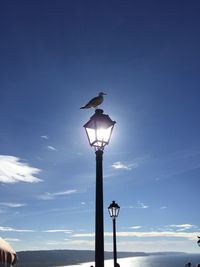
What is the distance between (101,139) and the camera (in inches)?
261

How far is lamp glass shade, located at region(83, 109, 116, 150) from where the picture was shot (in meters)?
6.64

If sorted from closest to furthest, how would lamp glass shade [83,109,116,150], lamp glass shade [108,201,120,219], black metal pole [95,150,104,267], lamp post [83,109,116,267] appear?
black metal pole [95,150,104,267] < lamp post [83,109,116,267] < lamp glass shade [83,109,116,150] < lamp glass shade [108,201,120,219]

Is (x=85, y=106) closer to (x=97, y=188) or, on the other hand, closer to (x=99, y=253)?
(x=97, y=188)

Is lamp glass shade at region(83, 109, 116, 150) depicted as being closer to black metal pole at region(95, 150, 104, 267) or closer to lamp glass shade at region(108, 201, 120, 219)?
black metal pole at region(95, 150, 104, 267)

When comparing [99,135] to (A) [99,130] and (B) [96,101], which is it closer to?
(A) [99,130]

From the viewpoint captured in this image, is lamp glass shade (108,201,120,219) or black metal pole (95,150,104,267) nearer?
black metal pole (95,150,104,267)

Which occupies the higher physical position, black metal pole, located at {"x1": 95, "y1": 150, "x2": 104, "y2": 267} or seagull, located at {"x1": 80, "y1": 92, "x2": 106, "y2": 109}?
seagull, located at {"x1": 80, "y1": 92, "x2": 106, "y2": 109}

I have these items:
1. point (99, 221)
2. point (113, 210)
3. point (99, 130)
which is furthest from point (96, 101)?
point (113, 210)

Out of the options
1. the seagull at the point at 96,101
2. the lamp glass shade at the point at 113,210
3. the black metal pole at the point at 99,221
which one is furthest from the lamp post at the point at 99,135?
the lamp glass shade at the point at 113,210

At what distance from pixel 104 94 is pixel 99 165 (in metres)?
1.85

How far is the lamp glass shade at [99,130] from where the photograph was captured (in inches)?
262

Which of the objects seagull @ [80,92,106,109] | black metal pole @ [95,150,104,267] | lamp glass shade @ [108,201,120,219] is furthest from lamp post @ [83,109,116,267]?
lamp glass shade @ [108,201,120,219]

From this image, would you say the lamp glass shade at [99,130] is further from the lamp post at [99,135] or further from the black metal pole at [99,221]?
the black metal pole at [99,221]

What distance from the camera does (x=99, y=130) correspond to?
6664 millimetres
